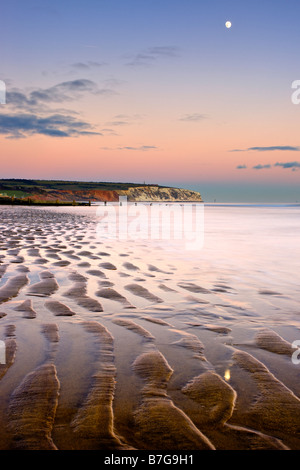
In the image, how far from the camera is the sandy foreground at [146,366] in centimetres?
232

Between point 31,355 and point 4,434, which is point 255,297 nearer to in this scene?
point 31,355

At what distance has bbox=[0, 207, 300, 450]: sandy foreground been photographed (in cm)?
232

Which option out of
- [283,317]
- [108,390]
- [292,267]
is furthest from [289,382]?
[292,267]

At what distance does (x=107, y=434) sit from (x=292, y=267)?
8.57 m

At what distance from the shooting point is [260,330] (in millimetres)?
4492

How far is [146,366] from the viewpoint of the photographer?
3.40 meters

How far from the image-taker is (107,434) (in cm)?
228

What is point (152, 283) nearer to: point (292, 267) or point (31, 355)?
point (31, 355)

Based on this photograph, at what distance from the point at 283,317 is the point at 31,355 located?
3.64 metres

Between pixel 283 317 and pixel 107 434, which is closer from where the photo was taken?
pixel 107 434

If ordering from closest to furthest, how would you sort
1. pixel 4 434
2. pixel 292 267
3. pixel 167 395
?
pixel 4 434
pixel 167 395
pixel 292 267

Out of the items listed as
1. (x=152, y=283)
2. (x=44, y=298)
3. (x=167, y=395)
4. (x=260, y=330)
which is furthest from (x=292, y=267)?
(x=167, y=395)

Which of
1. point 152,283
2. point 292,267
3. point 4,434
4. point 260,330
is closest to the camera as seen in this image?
point 4,434
